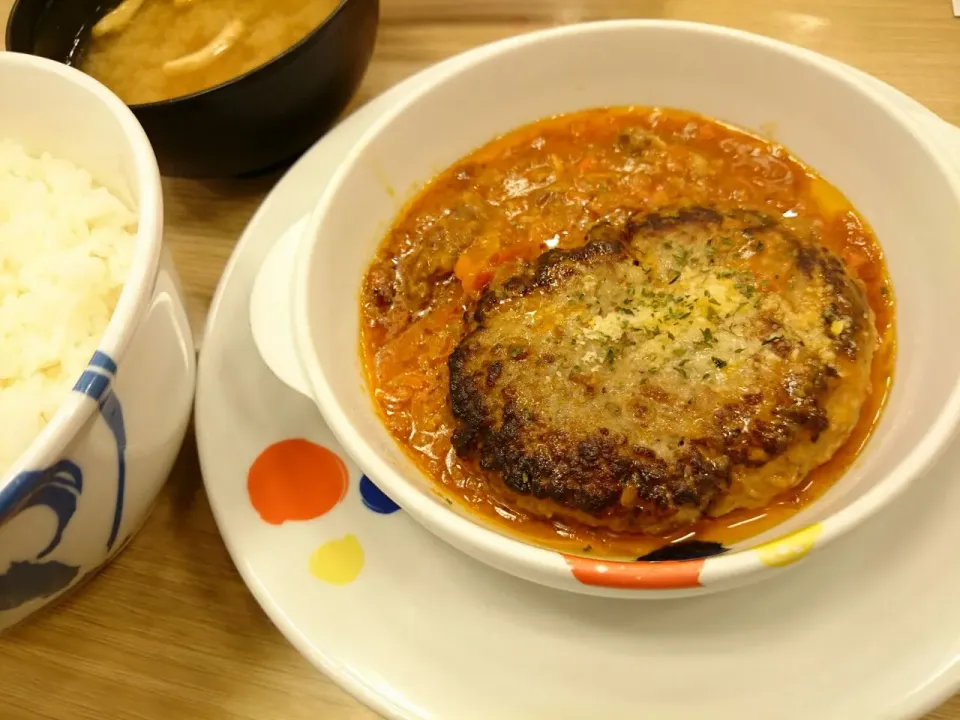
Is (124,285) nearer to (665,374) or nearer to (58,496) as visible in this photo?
(58,496)

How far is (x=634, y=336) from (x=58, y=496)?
0.87 m

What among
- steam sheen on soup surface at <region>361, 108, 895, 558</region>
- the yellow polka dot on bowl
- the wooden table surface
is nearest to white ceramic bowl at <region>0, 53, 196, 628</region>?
the wooden table surface

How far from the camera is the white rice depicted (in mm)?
1282

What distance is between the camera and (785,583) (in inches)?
49.2

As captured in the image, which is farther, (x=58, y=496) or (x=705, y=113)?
(x=705, y=113)

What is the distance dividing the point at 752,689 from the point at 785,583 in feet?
0.56

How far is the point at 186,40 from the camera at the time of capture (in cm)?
202

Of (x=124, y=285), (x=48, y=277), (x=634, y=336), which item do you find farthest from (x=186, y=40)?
(x=634, y=336)

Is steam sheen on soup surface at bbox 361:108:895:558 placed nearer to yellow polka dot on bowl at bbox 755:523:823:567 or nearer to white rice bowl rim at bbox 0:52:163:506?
yellow polka dot on bowl at bbox 755:523:823:567

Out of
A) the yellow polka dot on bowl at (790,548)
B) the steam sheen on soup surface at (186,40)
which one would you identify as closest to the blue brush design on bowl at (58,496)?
the yellow polka dot on bowl at (790,548)

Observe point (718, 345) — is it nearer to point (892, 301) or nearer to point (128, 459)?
point (892, 301)

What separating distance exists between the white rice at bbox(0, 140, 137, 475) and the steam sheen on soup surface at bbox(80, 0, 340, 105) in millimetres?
456

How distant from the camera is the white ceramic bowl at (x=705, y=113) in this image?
109cm

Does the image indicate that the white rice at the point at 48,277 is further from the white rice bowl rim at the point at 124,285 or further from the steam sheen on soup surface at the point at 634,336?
the steam sheen on soup surface at the point at 634,336
